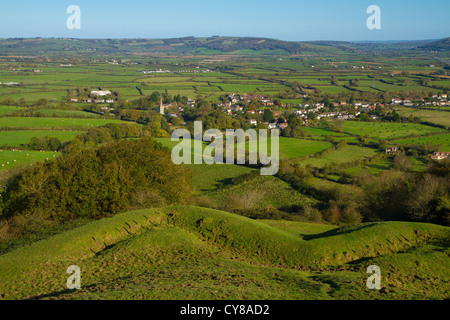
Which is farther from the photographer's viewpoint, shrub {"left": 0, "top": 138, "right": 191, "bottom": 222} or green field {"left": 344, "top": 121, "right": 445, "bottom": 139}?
green field {"left": 344, "top": 121, "right": 445, "bottom": 139}

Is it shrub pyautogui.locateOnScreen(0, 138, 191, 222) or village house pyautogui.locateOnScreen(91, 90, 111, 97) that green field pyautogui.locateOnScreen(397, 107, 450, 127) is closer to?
shrub pyautogui.locateOnScreen(0, 138, 191, 222)

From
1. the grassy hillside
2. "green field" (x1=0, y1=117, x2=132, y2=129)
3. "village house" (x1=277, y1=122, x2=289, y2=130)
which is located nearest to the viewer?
the grassy hillside

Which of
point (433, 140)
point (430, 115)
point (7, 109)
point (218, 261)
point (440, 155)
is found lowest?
point (218, 261)

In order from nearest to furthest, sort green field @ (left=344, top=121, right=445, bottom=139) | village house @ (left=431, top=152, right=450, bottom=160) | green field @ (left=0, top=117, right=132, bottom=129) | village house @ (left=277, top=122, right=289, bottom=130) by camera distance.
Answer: village house @ (left=431, top=152, right=450, bottom=160)
green field @ (left=0, top=117, right=132, bottom=129)
green field @ (left=344, top=121, right=445, bottom=139)
village house @ (left=277, top=122, right=289, bottom=130)

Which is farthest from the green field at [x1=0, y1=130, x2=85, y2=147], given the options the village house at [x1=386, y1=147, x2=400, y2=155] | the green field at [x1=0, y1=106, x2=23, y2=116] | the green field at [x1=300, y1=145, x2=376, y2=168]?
the village house at [x1=386, y1=147, x2=400, y2=155]

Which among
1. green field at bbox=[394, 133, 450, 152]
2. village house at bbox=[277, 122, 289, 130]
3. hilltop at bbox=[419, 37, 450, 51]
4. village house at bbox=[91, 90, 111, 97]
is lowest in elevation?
green field at bbox=[394, 133, 450, 152]

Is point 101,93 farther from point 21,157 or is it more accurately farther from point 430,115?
point 430,115

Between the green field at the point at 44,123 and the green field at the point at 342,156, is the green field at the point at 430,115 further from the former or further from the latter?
the green field at the point at 44,123

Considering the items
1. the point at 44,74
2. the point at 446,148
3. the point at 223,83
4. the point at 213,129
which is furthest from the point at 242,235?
the point at 44,74

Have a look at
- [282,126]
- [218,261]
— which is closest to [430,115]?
[282,126]
